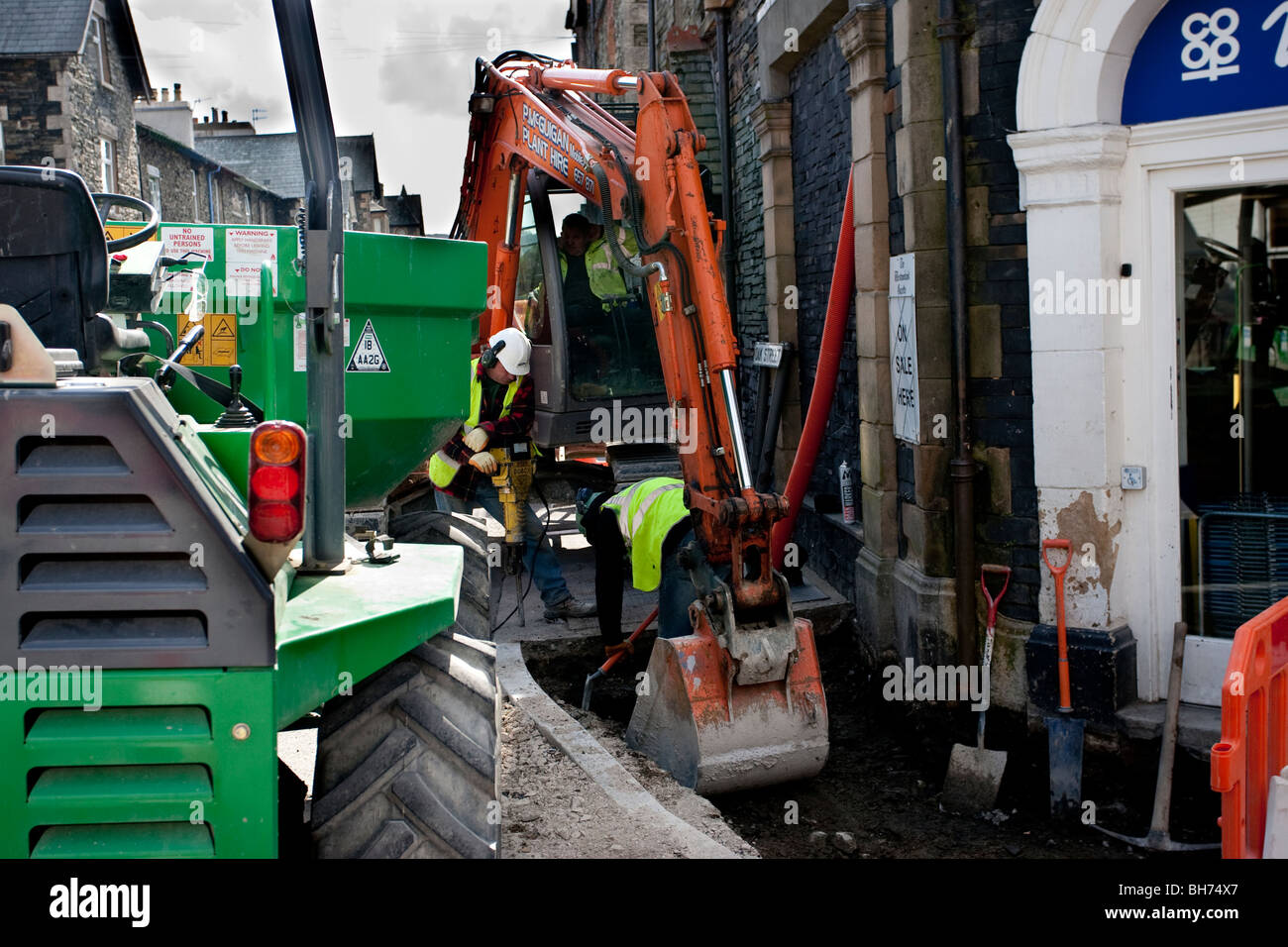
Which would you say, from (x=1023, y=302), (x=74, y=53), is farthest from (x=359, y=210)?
(x=1023, y=302)

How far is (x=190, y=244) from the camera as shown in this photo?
15.1 feet

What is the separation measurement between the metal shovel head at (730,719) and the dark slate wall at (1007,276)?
125 cm

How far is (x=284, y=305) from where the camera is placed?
4.59 metres

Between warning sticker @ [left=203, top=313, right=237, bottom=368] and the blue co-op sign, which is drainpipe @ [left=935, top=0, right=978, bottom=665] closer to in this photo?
the blue co-op sign

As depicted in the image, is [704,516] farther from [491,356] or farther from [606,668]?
[491,356]

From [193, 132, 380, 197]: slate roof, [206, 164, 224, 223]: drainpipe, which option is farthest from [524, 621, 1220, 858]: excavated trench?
[193, 132, 380, 197]: slate roof

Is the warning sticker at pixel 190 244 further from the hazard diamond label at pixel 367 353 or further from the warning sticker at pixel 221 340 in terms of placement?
the hazard diamond label at pixel 367 353

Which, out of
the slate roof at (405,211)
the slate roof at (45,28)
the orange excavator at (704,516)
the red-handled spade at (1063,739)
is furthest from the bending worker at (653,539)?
the slate roof at (405,211)

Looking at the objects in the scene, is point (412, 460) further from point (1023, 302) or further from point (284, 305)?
point (1023, 302)

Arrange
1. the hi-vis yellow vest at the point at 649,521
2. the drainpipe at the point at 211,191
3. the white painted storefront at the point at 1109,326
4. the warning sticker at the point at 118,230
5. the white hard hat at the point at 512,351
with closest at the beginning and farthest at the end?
the warning sticker at the point at 118,230 → the white painted storefront at the point at 1109,326 → the hi-vis yellow vest at the point at 649,521 → the white hard hat at the point at 512,351 → the drainpipe at the point at 211,191

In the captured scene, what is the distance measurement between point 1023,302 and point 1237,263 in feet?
3.20

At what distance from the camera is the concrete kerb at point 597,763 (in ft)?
14.8

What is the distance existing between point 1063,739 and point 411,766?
3.55 metres
